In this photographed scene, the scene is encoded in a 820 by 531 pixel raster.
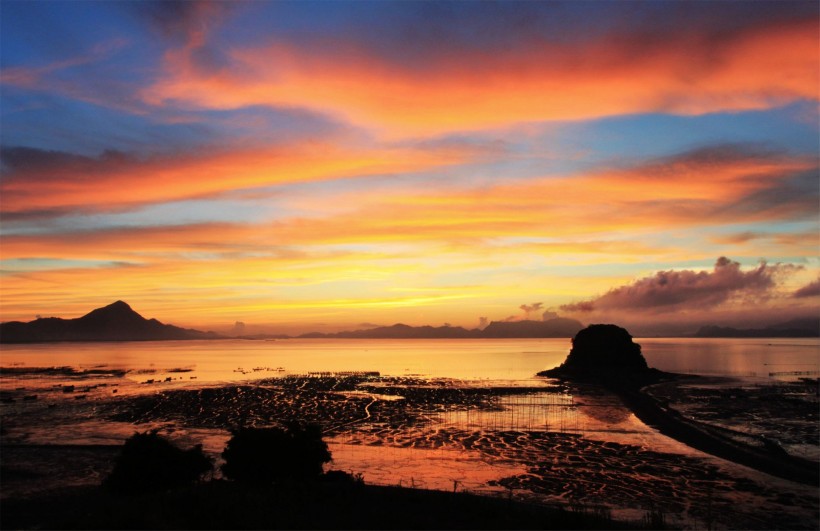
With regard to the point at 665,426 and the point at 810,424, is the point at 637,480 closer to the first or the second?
the point at 665,426

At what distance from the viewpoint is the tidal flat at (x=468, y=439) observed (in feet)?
104

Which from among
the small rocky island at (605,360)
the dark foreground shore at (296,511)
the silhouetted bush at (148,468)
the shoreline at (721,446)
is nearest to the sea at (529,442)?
the shoreline at (721,446)

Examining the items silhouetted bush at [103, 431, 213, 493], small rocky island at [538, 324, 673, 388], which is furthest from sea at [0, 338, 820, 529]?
small rocky island at [538, 324, 673, 388]

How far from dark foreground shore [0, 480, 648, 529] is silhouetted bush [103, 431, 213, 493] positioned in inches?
32.6

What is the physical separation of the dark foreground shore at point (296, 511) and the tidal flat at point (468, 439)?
17.1 feet

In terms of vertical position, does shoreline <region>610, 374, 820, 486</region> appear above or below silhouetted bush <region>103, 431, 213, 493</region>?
below

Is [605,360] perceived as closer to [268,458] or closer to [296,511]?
[268,458]

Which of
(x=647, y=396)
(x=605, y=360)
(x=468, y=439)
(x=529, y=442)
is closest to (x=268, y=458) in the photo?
(x=468, y=439)

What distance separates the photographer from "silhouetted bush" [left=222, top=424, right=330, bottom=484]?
2786cm

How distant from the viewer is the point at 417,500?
26.0 m

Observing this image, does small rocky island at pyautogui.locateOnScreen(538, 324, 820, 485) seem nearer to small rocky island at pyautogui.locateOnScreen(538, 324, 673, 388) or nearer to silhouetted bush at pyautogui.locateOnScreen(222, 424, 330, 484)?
small rocky island at pyautogui.locateOnScreen(538, 324, 673, 388)

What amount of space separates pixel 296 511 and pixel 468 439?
91.4 ft

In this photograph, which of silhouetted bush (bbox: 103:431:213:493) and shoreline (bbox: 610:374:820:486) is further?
shoreline (bbox: 610:374:820:486)

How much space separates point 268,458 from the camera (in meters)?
28.1
